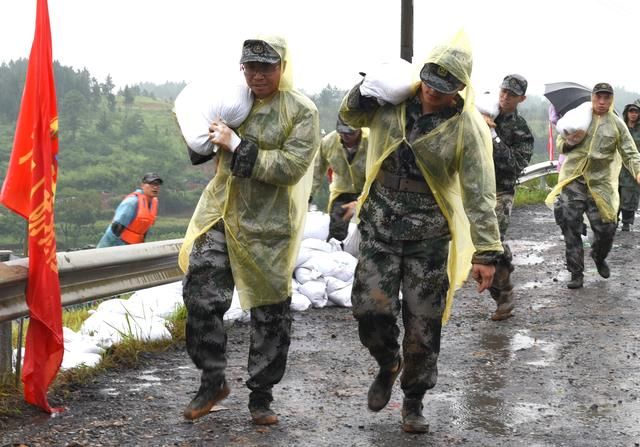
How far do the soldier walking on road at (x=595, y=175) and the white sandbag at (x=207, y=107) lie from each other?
6.52 m

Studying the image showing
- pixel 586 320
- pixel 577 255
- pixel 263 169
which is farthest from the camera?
pixel 577 255

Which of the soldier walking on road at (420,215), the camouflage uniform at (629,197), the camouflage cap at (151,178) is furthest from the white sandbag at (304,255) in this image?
the camouflage uniform at (629,197)

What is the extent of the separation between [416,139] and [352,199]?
15.2 feet

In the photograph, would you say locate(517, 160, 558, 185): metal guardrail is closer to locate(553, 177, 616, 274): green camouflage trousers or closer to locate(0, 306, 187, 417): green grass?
locate(553, 177, 616, 274): green camouflage trousers

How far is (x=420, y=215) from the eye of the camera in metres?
5.90

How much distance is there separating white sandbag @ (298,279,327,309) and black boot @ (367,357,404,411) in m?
3.67

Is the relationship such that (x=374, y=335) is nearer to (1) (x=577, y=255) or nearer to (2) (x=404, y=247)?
(2) (x=404, y=247)

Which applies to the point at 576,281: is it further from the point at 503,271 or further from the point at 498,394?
the point at 498,394

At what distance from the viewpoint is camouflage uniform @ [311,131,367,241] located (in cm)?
1012

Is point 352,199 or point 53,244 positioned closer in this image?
point 53,244

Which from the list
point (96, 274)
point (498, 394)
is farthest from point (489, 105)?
point (96, 274)

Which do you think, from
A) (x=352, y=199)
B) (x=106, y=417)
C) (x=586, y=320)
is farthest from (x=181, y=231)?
(x=106, y=417)

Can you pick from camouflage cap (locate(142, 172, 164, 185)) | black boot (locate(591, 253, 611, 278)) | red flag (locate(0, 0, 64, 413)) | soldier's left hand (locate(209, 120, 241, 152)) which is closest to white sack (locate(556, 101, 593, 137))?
black boot (locate(591, 253, 611, 278))

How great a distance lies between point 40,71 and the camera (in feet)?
19.4
